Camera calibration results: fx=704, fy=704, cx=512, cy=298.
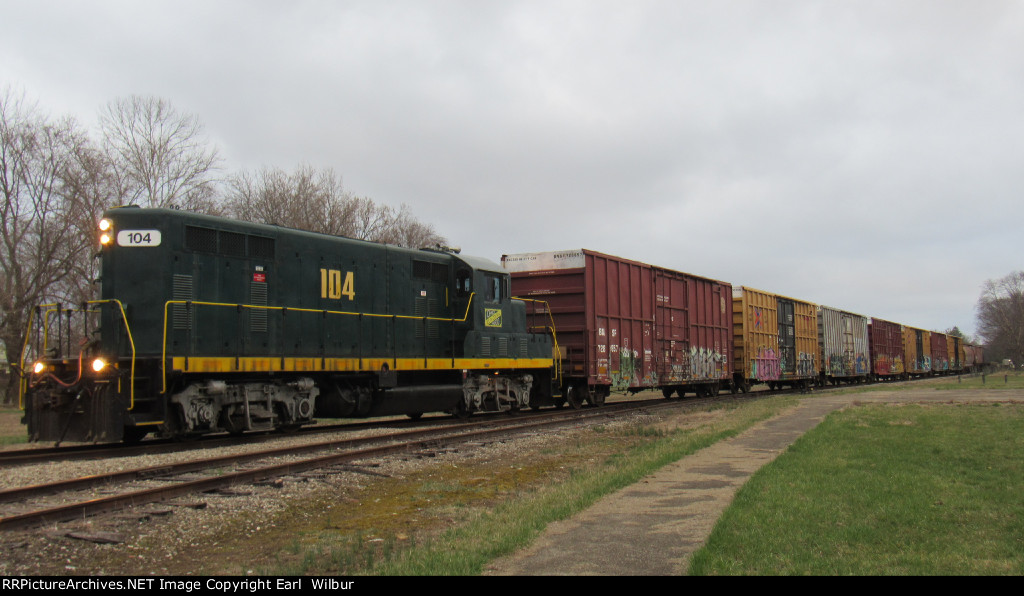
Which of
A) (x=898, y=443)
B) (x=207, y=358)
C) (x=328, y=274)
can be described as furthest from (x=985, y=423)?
(x=207, y=358)

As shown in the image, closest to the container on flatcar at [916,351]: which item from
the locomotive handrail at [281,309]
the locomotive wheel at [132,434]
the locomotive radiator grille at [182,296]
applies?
the locomotive handrail at [281,309]

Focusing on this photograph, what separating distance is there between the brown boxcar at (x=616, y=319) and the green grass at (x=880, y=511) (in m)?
8.51

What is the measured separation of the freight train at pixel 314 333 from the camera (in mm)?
10906

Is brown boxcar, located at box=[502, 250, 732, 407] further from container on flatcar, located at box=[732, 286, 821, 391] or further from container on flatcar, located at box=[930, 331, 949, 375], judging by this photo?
container on flatcar, located at box=[930, 331, 949, 375]

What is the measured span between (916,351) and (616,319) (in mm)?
41644

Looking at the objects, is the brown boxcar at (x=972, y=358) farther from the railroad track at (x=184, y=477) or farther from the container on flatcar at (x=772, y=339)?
the railroad track at (x=184, y=477)

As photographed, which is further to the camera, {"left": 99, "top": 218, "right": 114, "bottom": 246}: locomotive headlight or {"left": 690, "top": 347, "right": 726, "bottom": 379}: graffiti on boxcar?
{"left": 690, "top": 347, "right": 726, "bottom": 379}: graffiti on boxcar

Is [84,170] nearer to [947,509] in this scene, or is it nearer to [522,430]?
[522,430]

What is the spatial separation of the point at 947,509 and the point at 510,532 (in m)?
4.27

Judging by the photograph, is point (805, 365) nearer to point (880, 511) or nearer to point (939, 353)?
point (880, 511)

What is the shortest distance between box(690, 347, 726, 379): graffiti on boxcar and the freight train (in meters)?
0.83

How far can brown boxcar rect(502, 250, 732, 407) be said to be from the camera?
19.8 m

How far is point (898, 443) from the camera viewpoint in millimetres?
11227

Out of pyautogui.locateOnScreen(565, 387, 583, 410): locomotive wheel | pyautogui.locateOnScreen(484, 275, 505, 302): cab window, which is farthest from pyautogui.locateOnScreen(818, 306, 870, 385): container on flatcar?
pyautogui.locateOnScreen(484, 275, 505, 302): cab window
